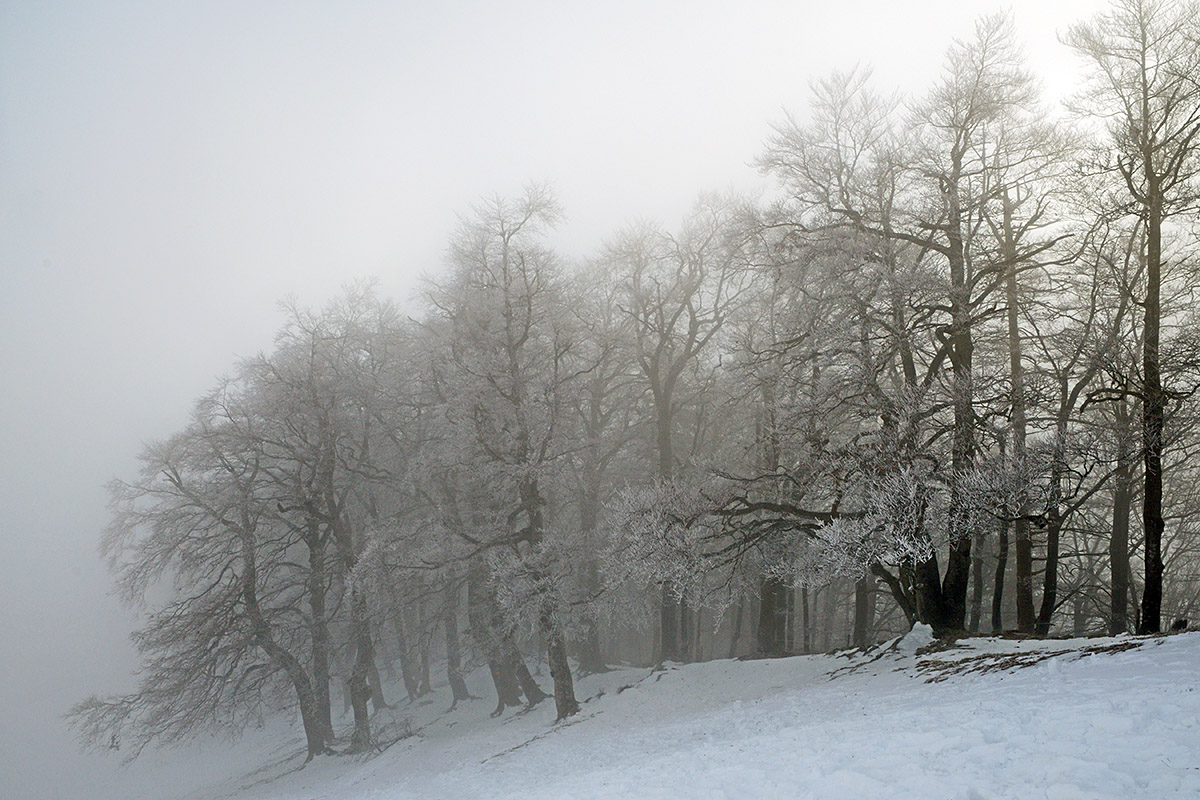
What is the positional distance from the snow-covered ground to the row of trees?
2.00 m

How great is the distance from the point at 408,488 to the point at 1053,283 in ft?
60.0

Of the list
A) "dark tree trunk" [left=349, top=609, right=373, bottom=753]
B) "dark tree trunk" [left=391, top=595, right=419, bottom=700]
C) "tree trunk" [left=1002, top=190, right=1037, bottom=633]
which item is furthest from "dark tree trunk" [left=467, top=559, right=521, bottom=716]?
"tree trunk" [left=1002, top=190, right=1037, bottom=633]

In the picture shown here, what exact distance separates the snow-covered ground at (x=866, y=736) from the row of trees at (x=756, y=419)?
6.57 ft

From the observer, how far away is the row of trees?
40.0 feet

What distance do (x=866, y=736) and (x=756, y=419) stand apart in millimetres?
9980

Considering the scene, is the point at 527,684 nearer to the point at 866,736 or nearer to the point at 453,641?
the point at 453,641

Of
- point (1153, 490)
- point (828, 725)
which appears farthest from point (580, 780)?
point (1153, 490)

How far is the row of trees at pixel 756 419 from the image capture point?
12195 millimetres

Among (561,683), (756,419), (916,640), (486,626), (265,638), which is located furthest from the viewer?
(265,638)

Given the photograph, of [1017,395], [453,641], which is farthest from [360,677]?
[1017,395]

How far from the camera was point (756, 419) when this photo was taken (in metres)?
17.7

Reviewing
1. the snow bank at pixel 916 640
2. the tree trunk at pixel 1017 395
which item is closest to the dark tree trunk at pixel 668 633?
the snow bank at pixel 916 640

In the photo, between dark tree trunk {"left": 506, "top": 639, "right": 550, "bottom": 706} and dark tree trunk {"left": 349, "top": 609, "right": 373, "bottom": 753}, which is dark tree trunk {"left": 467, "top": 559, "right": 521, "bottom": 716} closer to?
dark tree trunk {"left": 506, "top": 639, "right": 550, "bottom": 706}

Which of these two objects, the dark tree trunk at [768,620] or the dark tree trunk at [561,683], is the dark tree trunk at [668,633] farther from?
the dark tree trunk at [561,683]
